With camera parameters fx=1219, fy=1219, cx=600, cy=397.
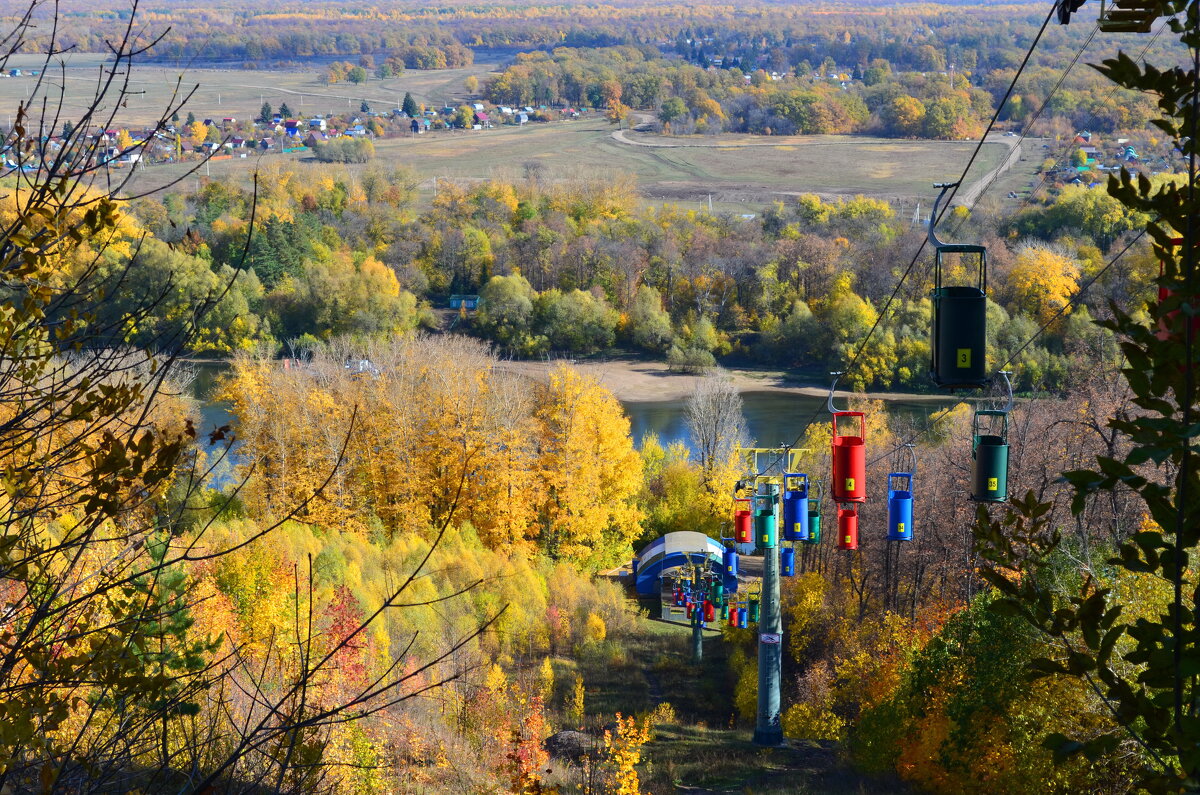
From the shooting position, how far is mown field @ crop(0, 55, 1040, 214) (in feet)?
236

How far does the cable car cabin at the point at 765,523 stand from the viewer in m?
16.5

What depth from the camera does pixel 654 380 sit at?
4919 cm

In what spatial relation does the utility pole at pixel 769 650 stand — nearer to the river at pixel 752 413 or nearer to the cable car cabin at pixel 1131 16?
the cable car cabin at pixel 1131 16

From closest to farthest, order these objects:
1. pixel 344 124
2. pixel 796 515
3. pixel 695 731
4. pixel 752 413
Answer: pixel 796 515, pixel 695 731, pixel 752 413, pixel 344 124

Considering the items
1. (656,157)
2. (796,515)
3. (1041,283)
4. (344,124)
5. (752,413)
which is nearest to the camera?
(796,515)

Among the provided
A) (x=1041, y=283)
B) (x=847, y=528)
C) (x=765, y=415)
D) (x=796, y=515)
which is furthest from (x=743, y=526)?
(x=1041, y=283)

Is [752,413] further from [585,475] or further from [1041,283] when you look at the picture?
[585,475]

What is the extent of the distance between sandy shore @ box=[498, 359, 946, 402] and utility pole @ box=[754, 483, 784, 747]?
27.7 meters

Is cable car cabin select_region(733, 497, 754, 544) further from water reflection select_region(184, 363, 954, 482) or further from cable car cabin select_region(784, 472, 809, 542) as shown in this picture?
water reflection select_region(184, 363, 954, 482)

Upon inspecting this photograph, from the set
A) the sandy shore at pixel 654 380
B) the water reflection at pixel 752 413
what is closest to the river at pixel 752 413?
the water reflection at pixel 752 413

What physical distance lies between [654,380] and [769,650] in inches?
1247

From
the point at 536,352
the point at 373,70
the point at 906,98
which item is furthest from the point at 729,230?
the point at 373,70

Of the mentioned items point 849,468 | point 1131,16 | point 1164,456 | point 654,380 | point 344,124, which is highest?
point 1131,16

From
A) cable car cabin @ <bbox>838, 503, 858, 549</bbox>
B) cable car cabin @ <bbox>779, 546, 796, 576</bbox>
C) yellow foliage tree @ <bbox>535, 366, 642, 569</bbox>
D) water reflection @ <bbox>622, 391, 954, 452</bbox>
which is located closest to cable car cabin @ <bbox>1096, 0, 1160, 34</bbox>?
cable car cabin @ <bbox>838, 503, 858, 549</bbox>
